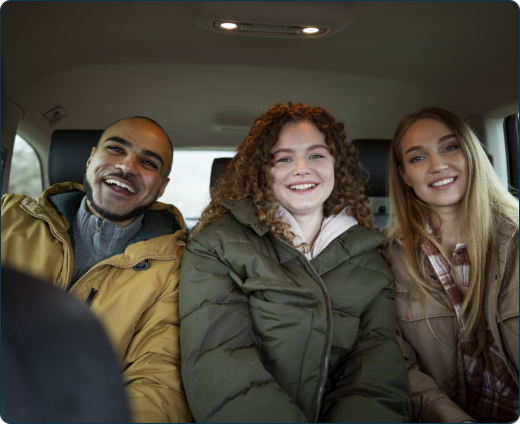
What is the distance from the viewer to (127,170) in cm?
183

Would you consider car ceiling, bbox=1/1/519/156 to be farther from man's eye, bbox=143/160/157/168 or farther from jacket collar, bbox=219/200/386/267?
jacket collar, bbox=219/200/386/267

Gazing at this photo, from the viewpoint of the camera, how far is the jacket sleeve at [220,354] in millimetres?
1183

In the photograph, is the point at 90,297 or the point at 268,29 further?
the point at 268,29

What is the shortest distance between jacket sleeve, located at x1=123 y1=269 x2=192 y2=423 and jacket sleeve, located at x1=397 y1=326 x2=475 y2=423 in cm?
85

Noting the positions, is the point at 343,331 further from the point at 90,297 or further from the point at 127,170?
the point at 127,170

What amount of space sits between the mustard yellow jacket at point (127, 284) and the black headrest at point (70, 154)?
1.51ft

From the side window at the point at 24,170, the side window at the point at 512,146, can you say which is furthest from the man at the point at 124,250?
the side window at the point at 512,146

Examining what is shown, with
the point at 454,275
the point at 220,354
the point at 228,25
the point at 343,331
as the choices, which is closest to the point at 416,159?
the point at 454,275

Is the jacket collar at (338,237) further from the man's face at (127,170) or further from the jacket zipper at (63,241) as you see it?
the jacket zipper at (63,241)

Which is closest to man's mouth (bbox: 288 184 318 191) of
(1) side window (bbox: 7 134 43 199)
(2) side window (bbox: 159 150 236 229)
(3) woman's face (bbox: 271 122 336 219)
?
(3) woman's face (bbox: 271 122 336 219)

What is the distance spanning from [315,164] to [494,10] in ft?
3.56

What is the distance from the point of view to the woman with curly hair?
126cm

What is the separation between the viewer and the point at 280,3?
1773 millimetres

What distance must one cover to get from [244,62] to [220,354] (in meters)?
1.75
